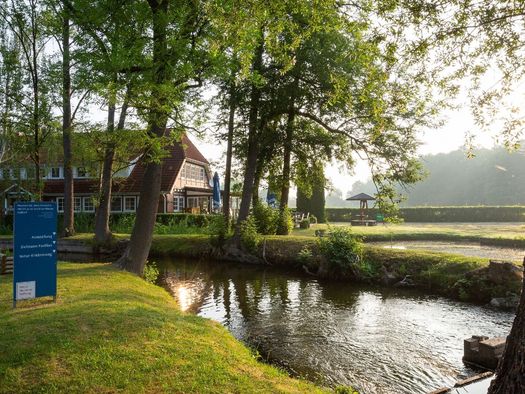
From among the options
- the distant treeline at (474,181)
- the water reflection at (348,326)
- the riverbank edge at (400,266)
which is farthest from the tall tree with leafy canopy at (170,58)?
the distant treeline at (474,181)

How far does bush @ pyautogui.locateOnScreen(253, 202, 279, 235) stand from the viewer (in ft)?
79.4

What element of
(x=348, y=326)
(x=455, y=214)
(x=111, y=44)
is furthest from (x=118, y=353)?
(x=455, y=214)

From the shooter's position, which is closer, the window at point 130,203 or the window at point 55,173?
the window at point 130,203

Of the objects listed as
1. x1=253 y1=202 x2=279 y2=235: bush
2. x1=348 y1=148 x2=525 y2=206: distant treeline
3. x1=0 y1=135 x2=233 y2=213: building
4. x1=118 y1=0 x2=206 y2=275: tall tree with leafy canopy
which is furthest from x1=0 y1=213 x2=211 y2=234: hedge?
x1=348 y1=148 x2=525 y2=206: distant treeline

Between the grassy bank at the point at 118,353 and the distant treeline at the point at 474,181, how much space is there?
2593 inches

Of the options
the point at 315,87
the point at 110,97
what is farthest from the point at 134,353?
the point at 315,87

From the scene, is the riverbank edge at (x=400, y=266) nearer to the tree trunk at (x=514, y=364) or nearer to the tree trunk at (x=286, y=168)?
the tree trunk at (x=286, y=168)

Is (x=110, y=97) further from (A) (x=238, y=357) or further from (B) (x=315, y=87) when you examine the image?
(B) (x=315, y=87)

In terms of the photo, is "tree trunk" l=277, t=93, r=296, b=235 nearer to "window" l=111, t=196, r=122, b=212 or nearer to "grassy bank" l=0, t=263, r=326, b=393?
"grassy bank" l=0, t=263, r=326, b=393

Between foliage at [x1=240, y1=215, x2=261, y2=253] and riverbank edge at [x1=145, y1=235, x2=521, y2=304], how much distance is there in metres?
0.32

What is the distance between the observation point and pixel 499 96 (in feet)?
22.8

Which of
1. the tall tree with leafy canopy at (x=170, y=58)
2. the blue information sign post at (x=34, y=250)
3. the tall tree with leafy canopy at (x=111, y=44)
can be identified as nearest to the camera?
the blue information sign post at (x=34, y=250)

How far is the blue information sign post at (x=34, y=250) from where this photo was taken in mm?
8047

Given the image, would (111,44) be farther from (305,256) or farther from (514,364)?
(305,256)
